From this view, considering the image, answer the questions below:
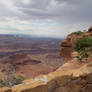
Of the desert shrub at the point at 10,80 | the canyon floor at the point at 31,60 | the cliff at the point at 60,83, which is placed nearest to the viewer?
the cliff at the point at 60,83

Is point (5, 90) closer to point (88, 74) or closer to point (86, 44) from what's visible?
point (88, 74)

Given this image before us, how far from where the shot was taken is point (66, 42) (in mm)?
11016

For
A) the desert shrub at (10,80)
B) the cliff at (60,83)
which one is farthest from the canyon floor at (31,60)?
the cliff at (60,83)

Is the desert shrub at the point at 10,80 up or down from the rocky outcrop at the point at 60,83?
down

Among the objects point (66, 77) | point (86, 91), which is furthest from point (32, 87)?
point (86, 91)

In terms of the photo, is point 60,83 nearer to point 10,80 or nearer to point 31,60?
point 10,80

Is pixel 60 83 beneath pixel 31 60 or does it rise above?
above

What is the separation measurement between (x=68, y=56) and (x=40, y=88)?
300 inches

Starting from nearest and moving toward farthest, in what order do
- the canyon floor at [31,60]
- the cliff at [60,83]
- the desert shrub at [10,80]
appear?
1. the cliff at [60,83]
2. the desert shrub at [10,80]
3. the canyon floor at [31,60]

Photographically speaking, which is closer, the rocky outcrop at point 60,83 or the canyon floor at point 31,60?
the rocky outcrop at point 60,83

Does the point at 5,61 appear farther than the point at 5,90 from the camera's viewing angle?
Yes

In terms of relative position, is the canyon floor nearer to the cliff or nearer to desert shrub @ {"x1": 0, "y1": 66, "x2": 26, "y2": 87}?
desert shrub @ {"x1": 0, "y1": 66, "x2": 26, "y2": 87}

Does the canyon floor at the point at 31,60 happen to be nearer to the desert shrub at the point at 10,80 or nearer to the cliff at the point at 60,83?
the desert shrub at the point at 10,80

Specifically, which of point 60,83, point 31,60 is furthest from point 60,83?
point 31,60
